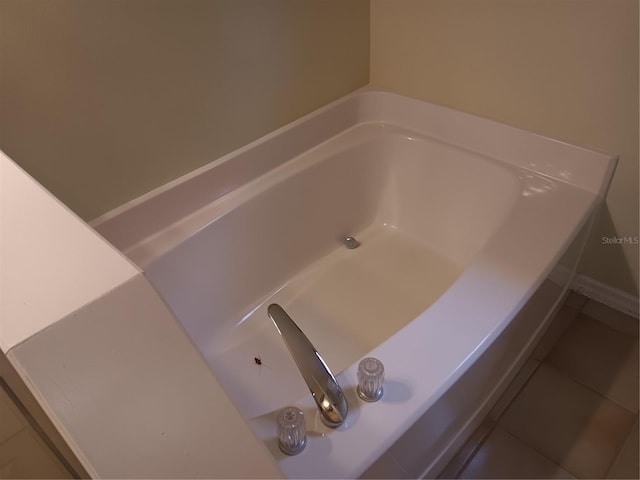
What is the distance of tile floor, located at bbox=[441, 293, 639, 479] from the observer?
1.16 m

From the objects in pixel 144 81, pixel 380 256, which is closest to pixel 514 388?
pixel 380 256

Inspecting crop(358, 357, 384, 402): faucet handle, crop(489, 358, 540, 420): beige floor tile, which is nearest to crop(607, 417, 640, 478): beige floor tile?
crop(489, 358, 540, 420): beige floor tile

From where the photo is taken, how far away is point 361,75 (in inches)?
64.1

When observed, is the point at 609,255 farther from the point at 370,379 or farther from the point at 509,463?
the point at 370,379

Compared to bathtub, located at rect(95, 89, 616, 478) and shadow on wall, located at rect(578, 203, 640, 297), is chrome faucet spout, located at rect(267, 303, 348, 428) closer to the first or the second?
bathtub, located at rect(95, 89, 616, 478)

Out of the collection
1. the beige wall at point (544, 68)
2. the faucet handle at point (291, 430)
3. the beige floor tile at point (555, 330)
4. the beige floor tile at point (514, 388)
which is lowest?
the beige floor tile at point (514, 388)

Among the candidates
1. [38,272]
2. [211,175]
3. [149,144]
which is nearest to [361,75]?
[211,175]

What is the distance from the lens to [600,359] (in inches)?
54.2

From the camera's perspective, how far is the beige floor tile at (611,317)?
1.45m

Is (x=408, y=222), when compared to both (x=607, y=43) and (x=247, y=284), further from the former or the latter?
(x=607, y=43)

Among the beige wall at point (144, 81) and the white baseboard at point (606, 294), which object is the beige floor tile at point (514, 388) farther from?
the beige wall at point (144, 81)

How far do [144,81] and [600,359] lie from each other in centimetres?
149

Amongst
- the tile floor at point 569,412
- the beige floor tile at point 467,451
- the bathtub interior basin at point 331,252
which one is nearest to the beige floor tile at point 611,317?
the tile floor at point 569,412

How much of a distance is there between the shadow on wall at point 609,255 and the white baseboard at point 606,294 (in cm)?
2
